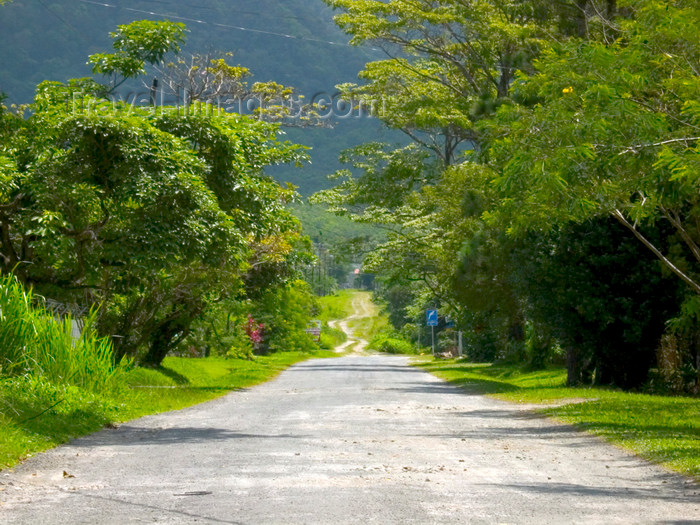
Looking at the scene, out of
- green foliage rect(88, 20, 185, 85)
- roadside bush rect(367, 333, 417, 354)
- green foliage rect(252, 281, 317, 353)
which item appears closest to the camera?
green foliage rect(88, 20, 185, 85)

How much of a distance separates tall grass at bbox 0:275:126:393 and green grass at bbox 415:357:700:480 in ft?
27.9

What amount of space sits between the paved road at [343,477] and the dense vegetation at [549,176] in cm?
365

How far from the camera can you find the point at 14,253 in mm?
18969

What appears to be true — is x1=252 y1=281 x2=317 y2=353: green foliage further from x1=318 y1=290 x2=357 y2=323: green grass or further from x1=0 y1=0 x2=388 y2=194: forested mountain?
x1=318 y1=290 x2=357 y2=323: green grass

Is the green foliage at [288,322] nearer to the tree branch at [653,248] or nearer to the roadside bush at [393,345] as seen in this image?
the roadside bush at [393,345]

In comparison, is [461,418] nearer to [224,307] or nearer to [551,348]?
[551,348]

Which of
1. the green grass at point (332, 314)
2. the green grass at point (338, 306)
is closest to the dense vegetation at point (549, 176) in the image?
the green grass at point (332, 314)

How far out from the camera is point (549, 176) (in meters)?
13.6

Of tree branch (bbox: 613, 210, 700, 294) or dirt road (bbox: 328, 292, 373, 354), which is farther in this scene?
dirt road (bbox: 328, 292, 373, 354)

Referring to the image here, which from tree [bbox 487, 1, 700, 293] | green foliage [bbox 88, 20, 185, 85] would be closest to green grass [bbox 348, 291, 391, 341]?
green foliage [bbox 88, 20, 185, 85]

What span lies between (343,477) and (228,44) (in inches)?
Answer: 6159

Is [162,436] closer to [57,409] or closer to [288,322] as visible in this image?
[57,409]

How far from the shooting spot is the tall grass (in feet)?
53.2

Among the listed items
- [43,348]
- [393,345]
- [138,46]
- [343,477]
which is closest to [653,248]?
[138,46]
